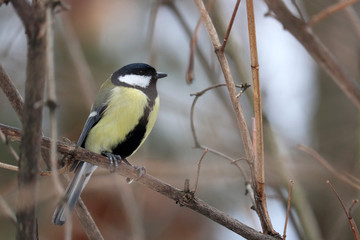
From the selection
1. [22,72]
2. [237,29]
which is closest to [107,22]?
[22,72]

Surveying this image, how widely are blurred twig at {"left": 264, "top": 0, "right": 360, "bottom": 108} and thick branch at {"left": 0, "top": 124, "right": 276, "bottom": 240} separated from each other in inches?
23.6

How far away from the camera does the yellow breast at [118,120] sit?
200cm

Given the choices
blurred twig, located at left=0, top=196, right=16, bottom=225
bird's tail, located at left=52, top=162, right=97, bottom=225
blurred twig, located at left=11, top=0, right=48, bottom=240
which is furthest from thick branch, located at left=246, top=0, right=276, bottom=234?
bird's tail, located at left=52, top=162, right=97, bottom=225

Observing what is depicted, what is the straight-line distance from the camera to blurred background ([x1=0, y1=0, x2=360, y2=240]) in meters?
2.22

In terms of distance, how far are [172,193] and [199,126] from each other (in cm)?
151

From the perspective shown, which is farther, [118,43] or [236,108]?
[118,43]

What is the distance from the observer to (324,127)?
10.5 feet

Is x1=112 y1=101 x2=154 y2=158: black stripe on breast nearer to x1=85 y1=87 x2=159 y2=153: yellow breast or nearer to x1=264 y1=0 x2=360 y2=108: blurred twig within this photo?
x1=85 y1=87 x2=159 y2=153: yellow breast

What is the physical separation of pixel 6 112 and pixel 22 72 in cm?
42

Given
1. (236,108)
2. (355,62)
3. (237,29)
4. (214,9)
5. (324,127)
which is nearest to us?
(236,108)

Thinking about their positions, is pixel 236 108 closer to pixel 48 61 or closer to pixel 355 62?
pixel 48 61

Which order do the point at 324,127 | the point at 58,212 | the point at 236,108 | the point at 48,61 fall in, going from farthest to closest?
1. the point at 324,127
2. the point at 58,212
3. the point at 236,108
4. the point at 48,61

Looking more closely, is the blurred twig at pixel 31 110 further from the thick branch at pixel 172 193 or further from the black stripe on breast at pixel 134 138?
the black stripe on breast at pixel 134 138

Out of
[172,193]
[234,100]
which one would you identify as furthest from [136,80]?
[234,100]
